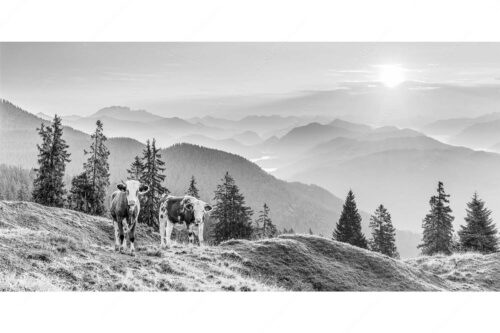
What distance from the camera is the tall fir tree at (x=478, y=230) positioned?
27078 mm

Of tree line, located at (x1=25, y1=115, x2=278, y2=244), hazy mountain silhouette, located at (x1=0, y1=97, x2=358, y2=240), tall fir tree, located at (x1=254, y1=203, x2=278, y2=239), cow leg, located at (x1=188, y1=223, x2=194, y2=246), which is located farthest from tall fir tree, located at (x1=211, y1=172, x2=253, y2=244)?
cow leg, located at (x1=188, y1=223, x2=194, y2=246)

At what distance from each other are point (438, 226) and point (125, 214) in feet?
57.8

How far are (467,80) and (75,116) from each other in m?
16.8

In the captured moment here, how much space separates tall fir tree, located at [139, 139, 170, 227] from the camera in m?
21.2

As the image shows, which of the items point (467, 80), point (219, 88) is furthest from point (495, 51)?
point (219, 88)

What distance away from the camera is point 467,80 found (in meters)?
22.5

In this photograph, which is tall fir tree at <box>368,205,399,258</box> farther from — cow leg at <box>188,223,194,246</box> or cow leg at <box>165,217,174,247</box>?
cow leg at <box>165,217,174,247</box>

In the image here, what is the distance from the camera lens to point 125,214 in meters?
18.1

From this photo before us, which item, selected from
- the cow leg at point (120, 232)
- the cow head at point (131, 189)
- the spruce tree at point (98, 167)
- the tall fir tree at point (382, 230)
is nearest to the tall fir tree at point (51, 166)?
the spruce tree at point (98, 167)

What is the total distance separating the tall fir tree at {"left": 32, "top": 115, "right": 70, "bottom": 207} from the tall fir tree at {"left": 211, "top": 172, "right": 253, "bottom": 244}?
23.4ft

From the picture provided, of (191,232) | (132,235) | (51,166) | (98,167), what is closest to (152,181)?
(191,232)

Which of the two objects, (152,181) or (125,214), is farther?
(152,181)

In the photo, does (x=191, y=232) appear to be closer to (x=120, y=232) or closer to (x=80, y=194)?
(x=120, y=232)

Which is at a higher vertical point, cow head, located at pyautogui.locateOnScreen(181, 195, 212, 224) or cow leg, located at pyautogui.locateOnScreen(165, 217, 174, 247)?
cow head, located at pyautogui.locateOnScreen(181, 195, 212, 224)
